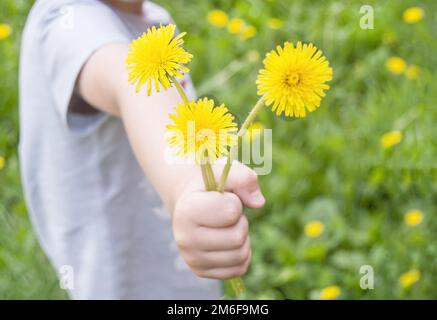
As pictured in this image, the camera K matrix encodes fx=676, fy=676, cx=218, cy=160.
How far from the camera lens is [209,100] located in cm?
32

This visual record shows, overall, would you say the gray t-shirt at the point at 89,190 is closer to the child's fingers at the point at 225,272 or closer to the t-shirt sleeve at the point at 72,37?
the t-shirt sleeve at the point at 72,37

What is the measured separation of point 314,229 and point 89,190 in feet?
1.62

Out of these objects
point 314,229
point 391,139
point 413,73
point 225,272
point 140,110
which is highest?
point 413,73

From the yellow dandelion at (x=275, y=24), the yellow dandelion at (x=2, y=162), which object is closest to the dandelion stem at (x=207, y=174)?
the yellow dandelion at (x=2, y=162)

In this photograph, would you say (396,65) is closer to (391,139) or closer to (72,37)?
(391,139)

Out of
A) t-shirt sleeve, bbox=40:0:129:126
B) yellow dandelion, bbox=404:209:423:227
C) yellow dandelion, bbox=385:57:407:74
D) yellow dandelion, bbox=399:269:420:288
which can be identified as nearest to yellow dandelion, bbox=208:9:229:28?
yellow dandelion, bbox=385:57:407:74

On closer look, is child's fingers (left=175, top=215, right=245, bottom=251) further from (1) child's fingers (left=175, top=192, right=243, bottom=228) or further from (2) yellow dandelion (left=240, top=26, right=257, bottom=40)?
(2) yellow dandelion (left=240, top=26, right=257, bottom=40)

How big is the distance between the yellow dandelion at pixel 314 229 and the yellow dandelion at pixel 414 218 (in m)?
0.14

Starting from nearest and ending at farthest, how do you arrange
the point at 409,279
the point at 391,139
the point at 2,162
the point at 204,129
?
the point at 204,129 → the point at 409,279 → the point at 391,139 → the point at 2,162

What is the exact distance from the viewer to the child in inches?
16.5

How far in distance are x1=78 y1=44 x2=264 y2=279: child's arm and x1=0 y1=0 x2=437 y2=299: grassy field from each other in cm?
53

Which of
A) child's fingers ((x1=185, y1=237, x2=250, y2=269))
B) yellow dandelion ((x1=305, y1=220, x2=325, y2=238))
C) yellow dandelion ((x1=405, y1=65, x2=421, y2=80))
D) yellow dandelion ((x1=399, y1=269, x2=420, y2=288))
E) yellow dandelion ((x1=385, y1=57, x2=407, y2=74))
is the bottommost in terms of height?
child's fingers ((x1=185, y1=237, x2=250, y2=269))

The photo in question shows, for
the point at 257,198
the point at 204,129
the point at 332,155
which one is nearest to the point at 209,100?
the point at 204,129

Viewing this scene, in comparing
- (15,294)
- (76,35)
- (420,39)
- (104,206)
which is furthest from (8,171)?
(420,39)
